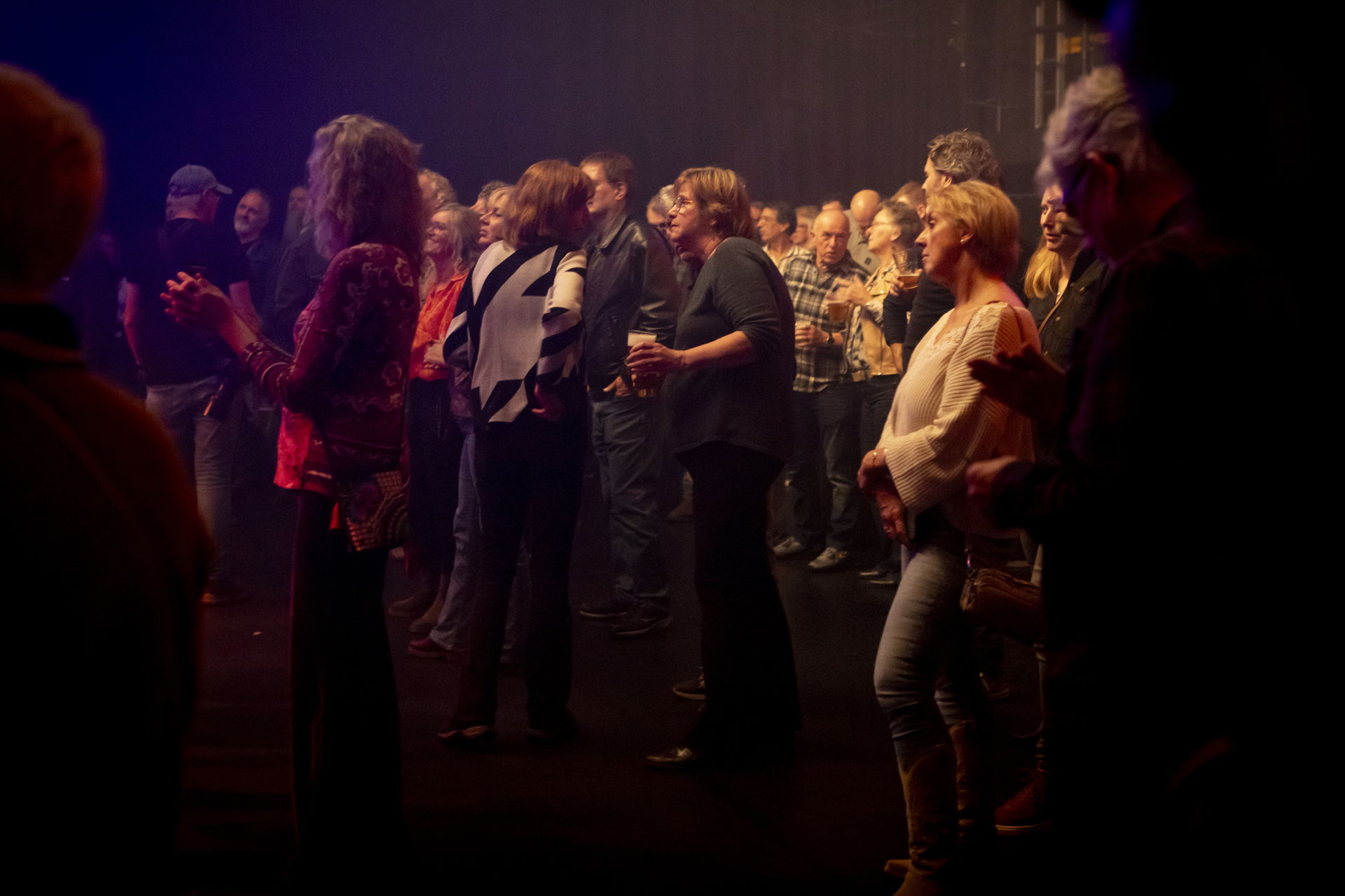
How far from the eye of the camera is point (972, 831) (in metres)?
2.46

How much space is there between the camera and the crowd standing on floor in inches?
51.3

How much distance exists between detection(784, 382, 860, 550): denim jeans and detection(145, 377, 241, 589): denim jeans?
290 cm

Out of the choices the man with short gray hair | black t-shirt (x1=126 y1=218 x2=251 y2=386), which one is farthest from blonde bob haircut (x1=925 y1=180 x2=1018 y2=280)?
black t-shirt (x1=126 y1=218 x2=251 y2=386)

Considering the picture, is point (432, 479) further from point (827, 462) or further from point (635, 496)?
point (827, 462)

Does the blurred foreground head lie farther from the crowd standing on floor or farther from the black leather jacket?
the black leather jacket

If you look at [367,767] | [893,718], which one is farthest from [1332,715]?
[367,767]

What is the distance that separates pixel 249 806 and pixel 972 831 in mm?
1804

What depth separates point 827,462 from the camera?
21.0 ft

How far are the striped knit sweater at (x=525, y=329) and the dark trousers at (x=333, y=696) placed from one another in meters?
0.98

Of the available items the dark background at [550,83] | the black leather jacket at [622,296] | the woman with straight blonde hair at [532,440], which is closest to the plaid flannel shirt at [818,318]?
the black leather jacket at [622,296]

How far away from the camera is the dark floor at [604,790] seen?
101 inches

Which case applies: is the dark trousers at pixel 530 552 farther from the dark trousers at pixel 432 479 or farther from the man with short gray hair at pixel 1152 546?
the man with short gray hair at pixel 1152 546

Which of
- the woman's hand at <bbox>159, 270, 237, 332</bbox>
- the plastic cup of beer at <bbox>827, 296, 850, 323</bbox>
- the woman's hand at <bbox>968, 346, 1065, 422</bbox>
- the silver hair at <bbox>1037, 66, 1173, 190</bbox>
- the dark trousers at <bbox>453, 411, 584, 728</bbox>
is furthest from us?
the plastic cup of beer at <bbox>827, 296, 850, 323</bbox>

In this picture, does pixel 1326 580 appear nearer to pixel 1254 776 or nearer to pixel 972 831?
pixel 1254 776
